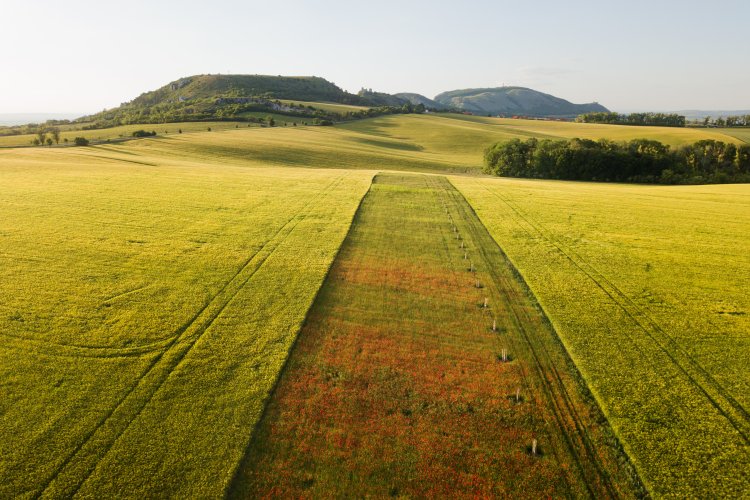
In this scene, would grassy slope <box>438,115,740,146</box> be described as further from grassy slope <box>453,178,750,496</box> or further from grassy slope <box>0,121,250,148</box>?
grassy slope <box>0,121,250,148</box>

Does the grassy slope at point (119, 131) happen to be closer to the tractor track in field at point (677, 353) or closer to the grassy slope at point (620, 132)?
the grassy slope at point (620, 132)

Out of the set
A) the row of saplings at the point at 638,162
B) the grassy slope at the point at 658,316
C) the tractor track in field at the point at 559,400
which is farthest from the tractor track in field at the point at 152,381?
the row of saplings at the point at 638,162

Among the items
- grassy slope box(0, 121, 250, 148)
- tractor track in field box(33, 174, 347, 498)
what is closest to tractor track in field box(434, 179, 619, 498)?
tractor track in field box(33, 174, 347, 498)

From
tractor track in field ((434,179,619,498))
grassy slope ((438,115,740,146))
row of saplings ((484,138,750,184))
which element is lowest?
tractor track in field ((434,179,619,498))

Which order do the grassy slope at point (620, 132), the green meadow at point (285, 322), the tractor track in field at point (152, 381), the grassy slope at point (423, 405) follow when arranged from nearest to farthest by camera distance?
1. the tractor track in field at point (152, 381)
2. the grassy slope at point (423, 405)
3. the green meadow at point (285, 322)
4. the grassy slope at point (620, 132)

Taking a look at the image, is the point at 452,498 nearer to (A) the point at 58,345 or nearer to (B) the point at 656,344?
(B) the point at 656,344

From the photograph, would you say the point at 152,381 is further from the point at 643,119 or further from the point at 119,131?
the point at 643,119

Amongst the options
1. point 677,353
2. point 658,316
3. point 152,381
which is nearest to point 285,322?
point 152,381
